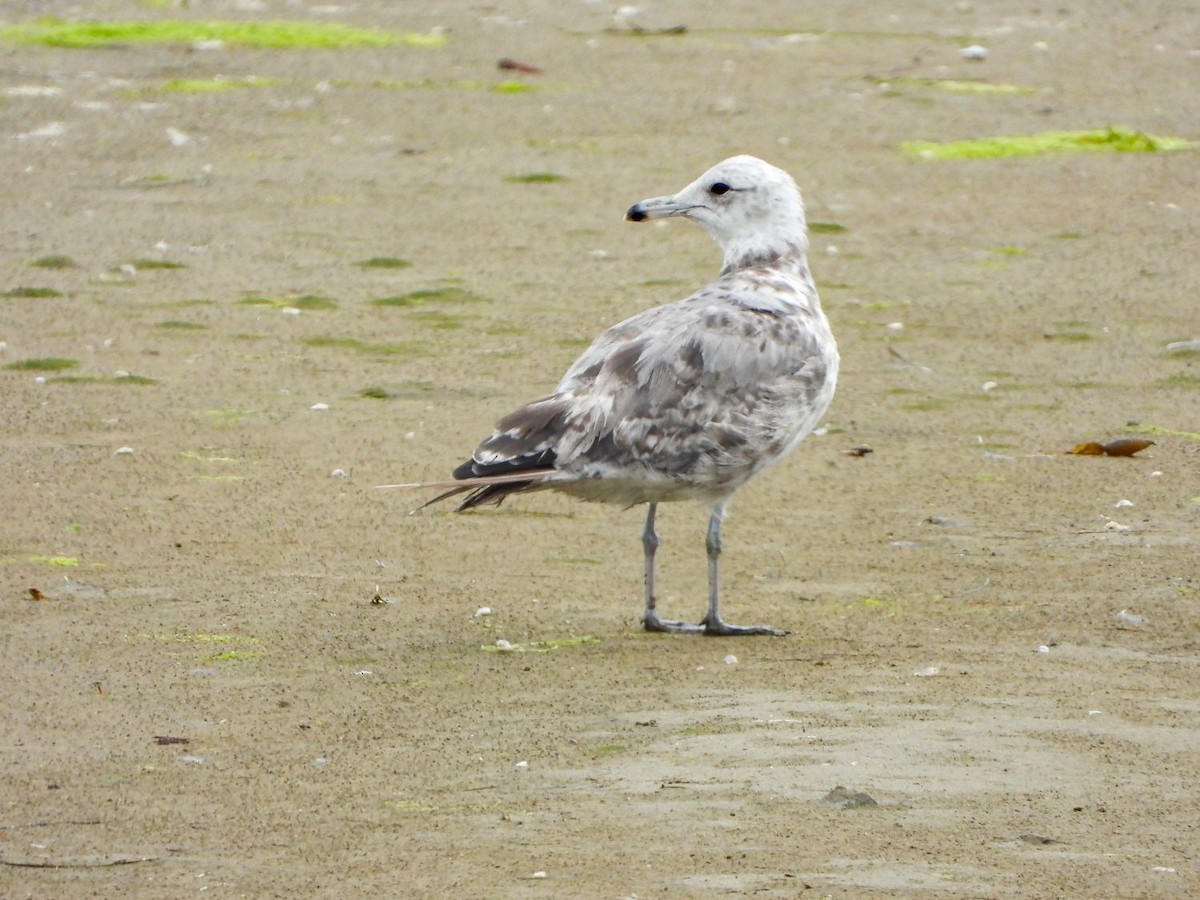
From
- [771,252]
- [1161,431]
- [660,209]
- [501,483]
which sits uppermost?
[660,209]

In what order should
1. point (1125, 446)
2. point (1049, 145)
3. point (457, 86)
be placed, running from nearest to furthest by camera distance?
point (1125, 446)
point (1049, 145)
point (457, 86)

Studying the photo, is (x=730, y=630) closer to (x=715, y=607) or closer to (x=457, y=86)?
(x=715, y=607)

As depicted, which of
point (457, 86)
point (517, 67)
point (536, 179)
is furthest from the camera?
point (517, 67)

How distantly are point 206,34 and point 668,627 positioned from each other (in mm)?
12374

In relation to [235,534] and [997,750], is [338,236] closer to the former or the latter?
[235,534]

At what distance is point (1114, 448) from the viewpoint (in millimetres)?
8625

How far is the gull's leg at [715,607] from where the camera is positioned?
6.54m

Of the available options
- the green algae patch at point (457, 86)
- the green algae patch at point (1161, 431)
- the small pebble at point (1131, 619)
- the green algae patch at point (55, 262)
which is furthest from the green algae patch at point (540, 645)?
the green algae patch at point (457, 86)

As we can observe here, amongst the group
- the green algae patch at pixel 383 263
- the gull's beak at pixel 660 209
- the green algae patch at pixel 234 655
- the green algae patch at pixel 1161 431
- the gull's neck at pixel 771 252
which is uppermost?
the gull's beak at pixel 660 209

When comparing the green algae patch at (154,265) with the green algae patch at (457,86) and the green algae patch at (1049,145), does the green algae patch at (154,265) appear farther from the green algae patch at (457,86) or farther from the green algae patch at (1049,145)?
the green algae patch at (1049,145)

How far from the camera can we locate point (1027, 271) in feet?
38.2

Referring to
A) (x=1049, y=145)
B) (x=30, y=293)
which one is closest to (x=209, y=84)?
(x=30, y=293)

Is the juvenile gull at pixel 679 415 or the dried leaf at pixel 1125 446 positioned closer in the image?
the juvenile gull at pixel 679 415

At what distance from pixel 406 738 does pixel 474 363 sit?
179 inches
